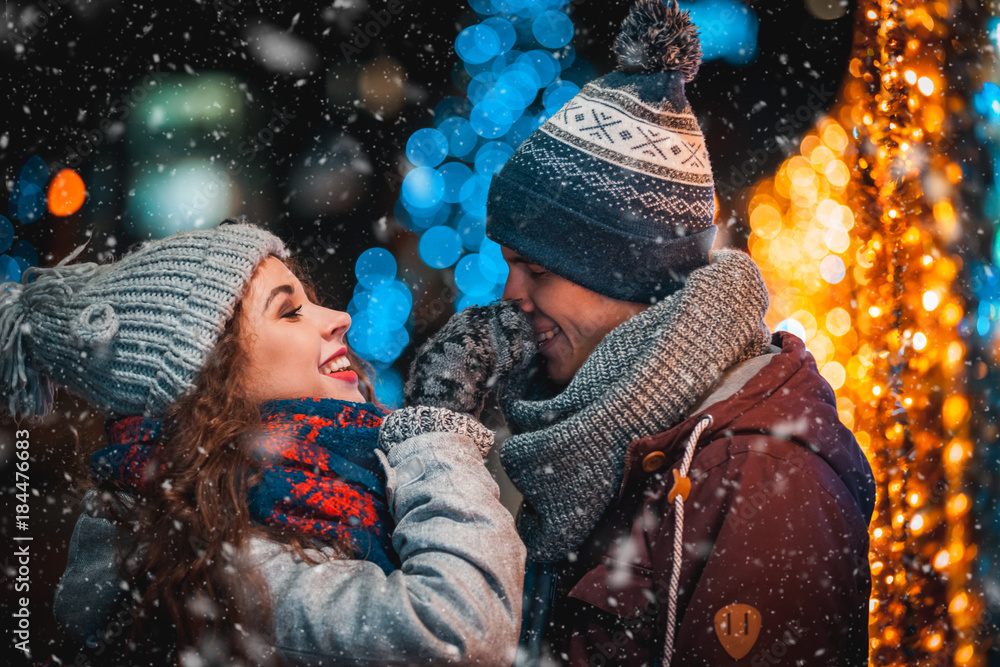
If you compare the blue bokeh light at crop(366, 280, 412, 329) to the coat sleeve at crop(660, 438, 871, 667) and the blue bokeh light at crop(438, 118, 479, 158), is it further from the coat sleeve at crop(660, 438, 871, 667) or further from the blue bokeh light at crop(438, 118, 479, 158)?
the coat sleeve at crop(660, 438, 871, 667)

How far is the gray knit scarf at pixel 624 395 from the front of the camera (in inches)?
54.5

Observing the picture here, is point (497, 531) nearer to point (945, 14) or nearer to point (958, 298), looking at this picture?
point (958, 298)

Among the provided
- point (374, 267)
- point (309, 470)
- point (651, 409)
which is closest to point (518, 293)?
point (651, 409)

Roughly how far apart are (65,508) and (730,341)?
3.80 metres

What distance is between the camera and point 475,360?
1.71 metres

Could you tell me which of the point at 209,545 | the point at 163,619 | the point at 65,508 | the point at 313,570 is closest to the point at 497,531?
the point at 313,570

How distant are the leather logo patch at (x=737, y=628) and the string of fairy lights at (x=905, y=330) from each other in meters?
1.27

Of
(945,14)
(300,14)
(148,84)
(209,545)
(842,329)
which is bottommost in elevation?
(842,329)

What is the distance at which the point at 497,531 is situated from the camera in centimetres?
132

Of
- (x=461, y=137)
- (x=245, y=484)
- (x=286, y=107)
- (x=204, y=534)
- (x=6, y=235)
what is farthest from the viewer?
(x=461, y=137)

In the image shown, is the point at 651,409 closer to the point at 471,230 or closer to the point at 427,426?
the point at 427,426

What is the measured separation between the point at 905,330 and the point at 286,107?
2913 millimetres

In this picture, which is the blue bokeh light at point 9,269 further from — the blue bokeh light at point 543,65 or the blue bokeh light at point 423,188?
the blue bokeh light at point 543,65

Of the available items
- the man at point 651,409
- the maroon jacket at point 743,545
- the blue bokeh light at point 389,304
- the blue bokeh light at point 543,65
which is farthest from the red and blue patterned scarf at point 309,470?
the blue bokeh light at point 543,65
